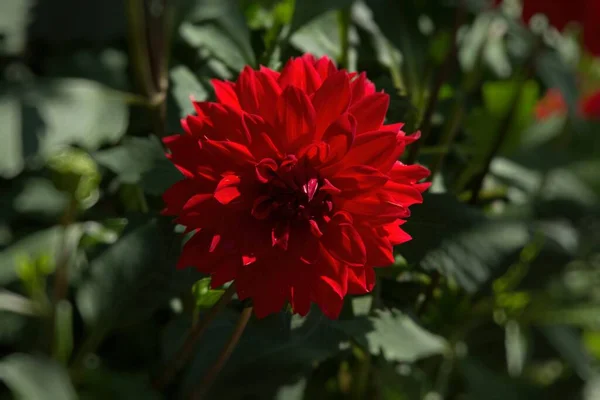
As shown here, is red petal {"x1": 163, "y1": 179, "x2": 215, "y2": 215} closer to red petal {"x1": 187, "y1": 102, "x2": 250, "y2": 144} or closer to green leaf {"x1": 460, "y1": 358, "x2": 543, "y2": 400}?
red petal {"x1": 187, "y1": 102, "x2": 250, "y2": 144}

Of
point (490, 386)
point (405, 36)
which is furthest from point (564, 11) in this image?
point (490, 386)

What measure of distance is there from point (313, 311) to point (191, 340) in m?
0.08

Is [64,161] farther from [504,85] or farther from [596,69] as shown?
[596,69]

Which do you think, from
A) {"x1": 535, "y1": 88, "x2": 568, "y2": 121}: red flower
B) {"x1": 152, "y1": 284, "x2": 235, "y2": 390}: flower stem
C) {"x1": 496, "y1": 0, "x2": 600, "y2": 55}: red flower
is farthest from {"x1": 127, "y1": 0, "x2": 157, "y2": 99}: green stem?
{"x1": 535, "y1": 88, "x2": 568, "y2": 121}: red flower

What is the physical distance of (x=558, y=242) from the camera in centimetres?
62

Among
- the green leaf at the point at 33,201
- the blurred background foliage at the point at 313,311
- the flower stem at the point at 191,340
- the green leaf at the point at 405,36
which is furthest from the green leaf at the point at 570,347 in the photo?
the green leaf at the point at 33,201

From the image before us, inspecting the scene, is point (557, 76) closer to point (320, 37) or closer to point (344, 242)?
point (320, 37)

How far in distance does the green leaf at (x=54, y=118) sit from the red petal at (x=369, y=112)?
30 centimetres

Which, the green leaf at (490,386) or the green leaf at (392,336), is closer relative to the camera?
the green leaf at (392,336)

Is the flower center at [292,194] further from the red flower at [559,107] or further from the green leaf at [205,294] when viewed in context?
the red flower at [559,107]

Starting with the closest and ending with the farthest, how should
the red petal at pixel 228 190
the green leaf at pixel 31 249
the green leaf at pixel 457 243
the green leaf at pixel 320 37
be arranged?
1. the red petal at pixel 228 190
2. the green leaf at pixel 457 243
3. the green leaf at pixel 320 37
4. the green leaf at pixel 31 249

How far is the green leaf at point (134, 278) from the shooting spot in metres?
0.46

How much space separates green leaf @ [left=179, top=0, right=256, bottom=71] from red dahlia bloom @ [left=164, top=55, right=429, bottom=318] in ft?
0.52

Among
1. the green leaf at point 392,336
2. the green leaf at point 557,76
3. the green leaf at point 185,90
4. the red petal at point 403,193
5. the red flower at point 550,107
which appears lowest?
the red flower at point 550,107
